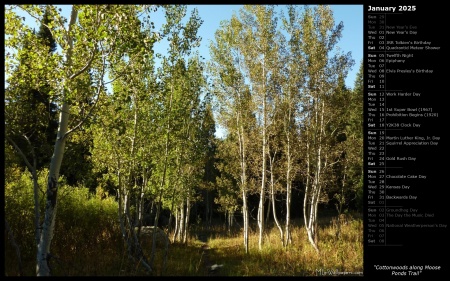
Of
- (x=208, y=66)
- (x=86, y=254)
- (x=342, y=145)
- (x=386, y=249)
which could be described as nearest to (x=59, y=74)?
(x=386, y=249)

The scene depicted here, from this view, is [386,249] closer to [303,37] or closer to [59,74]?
[59,74]

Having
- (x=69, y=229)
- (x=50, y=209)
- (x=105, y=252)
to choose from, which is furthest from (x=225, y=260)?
(x=50, y=209)

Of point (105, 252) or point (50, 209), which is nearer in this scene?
point (50, 209)

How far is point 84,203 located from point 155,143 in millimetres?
7269

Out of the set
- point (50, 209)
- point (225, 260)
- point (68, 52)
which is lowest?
point (225, 260)

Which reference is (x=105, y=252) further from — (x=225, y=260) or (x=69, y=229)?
(x=225, y=260)

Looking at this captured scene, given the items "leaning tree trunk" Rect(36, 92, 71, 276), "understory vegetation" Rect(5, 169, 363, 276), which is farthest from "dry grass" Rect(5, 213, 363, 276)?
"leaning tree trunk" Rect(36, 92, 71, 276)

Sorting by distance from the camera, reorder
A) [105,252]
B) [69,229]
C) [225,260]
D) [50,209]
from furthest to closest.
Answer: [225,260] → [105,252] → [69,229] → [50,209]

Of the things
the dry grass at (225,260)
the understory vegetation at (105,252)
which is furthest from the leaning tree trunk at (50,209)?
the dry grass at (225,260)

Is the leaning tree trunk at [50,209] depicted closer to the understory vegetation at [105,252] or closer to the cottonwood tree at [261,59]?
the understory vegetation at [105,252]

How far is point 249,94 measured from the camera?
19312mm

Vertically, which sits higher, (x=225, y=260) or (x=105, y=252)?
(x=105, y=252)

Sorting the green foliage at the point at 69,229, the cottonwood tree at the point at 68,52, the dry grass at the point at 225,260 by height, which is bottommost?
the dry grass at the point at 225,260

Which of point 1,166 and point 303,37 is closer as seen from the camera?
point 1,166
